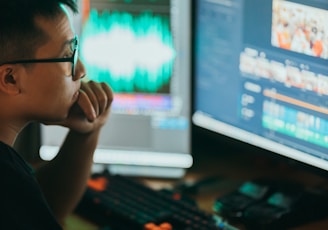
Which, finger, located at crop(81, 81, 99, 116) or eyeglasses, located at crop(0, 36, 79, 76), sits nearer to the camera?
eyeglasses, located at crop(0, 36, 79, 76)

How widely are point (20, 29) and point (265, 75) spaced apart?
565 mm

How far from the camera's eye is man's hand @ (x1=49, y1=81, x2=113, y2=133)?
5.40ft

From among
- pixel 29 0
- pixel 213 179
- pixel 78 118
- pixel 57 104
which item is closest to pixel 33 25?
pixel 29 0

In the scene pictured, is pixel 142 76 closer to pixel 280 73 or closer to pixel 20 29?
pixel 280 73

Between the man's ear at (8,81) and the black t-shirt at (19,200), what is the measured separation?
3.5 inches

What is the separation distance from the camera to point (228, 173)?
200 cm

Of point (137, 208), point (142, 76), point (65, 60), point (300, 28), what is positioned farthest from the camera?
point (142, 76)

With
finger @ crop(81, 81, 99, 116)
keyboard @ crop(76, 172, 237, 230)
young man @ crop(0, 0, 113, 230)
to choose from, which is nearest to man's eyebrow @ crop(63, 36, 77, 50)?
young man @ crop(0, 0, 113, 230)

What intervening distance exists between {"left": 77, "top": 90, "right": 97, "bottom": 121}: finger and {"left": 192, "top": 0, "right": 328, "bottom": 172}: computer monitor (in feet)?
1.12

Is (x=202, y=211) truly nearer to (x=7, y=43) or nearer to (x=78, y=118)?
(x=78, y=118)

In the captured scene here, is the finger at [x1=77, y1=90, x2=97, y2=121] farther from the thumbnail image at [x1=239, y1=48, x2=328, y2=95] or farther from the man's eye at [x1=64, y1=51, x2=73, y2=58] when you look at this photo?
the thumbnail image at [x1=239, y1=48, x2=328, y2=95]

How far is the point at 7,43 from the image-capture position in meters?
1.38

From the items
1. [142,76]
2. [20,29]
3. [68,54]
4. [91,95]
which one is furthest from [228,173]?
[20,29]

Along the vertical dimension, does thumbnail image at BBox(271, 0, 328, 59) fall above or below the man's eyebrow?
below
